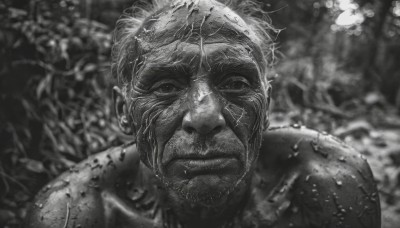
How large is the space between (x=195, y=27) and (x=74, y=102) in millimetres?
2086

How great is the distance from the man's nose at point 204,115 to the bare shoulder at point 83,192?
2.46 feet

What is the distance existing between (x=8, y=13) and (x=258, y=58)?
2182mm

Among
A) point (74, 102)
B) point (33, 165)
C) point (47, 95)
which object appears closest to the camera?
point (33, 165)

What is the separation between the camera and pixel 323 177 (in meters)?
1.86

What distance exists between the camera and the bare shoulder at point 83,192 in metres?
1.82

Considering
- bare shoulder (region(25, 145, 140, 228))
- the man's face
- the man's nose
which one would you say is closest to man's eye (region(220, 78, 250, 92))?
the man's face

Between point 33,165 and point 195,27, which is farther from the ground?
point 195,27

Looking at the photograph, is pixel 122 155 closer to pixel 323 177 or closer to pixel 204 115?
pixel 204 115

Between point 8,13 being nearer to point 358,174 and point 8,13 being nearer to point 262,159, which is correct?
point 262,159

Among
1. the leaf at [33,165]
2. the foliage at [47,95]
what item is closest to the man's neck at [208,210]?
the foliage at [47,95]

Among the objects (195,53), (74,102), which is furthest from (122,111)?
(74,102)

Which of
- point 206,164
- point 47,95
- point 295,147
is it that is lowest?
point 47,95

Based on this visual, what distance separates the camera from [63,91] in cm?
331

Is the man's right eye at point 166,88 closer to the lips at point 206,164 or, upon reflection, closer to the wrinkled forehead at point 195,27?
the wrinkled forehead at point 195,27
